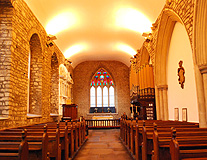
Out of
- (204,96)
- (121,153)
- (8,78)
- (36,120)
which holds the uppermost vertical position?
(8,78)

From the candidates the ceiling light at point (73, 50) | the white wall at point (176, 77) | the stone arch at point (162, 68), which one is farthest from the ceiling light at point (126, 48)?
the white wall at point (176, 77)

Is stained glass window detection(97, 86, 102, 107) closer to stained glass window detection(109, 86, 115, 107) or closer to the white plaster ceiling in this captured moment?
stained glass window detection(109, 86, 115, 107)

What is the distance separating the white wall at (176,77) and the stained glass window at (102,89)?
31.6 feet

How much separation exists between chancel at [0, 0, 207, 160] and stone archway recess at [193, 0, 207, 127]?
0.07 feet

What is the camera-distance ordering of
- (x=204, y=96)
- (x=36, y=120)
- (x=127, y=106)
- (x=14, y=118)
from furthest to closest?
(x=127, y=106), (x=36, y=120), (x=14, y=118), (x=204, y=96)

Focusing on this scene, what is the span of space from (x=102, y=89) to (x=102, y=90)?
8 cm

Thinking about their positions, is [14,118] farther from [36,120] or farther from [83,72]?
[83,72]

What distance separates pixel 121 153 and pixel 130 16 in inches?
217

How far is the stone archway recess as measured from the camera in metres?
4.69

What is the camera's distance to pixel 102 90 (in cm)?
1750

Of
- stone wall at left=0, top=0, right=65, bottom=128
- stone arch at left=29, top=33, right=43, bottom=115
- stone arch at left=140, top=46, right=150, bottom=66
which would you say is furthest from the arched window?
stone wall at left=0, top=0, right=65, bottom=128

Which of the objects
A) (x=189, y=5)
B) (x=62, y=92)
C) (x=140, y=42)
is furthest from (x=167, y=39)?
(x=62, y=92)

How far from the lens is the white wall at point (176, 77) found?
19.5ft

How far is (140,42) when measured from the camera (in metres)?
11.0
